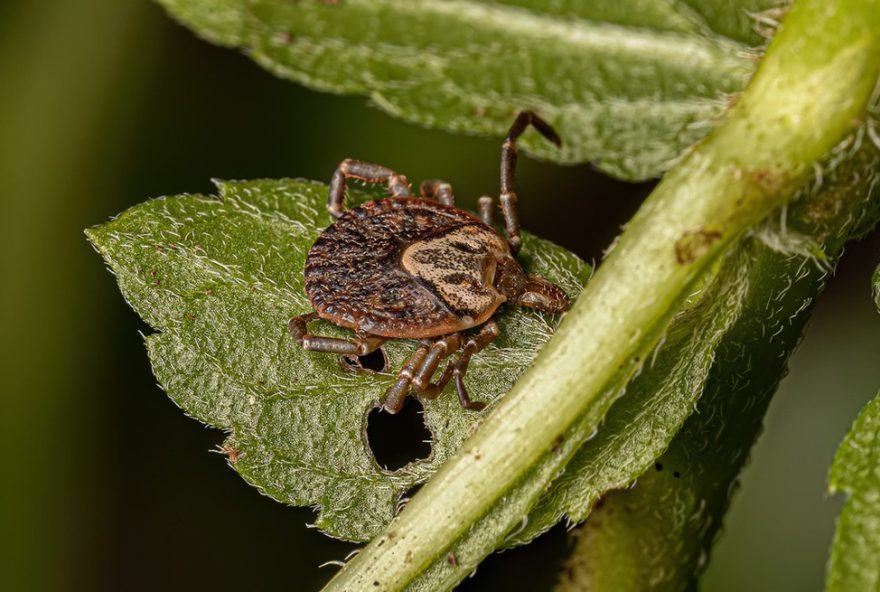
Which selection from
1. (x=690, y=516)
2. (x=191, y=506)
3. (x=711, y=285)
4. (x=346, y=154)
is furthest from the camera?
(x=346, y=154)

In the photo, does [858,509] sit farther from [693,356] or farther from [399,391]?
[399,391]

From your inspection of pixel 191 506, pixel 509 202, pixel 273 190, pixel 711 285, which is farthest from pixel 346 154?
pixel 711 285

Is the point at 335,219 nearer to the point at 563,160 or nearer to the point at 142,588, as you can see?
the point at 563,160

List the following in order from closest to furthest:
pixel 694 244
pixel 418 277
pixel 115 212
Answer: pixel 694 244
pixel 418 277
pixel 115 212

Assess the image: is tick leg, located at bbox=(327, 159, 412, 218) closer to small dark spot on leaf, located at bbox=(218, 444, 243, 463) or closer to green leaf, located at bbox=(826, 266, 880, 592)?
small dark spot on leaf, located at bbox=(218, 444, 243, 463)

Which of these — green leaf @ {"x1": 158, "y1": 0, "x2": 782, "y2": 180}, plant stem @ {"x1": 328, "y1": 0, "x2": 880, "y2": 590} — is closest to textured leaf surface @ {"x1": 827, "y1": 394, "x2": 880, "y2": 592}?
plant stem @ {"x1": 328, "y1": 0, "x2": 880, "y2": 590}

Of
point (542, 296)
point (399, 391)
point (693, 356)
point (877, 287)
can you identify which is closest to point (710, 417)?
point (693, 356)
